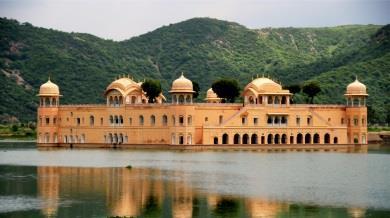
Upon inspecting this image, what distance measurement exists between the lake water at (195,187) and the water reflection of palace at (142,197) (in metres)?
0.03

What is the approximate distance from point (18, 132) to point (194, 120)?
24190 mm

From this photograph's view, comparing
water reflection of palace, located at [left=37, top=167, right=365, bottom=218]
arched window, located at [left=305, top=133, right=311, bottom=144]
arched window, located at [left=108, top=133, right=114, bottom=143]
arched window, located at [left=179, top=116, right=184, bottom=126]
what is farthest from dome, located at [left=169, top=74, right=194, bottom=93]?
water reflection of palace, located at [left=37, top=167, right=365, bottom=218]

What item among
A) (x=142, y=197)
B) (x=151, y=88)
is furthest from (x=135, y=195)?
(x=151, y=88)

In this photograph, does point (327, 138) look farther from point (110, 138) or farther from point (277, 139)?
point (110, 138)

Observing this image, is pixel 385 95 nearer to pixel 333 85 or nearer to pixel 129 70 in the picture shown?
pixel 333 85

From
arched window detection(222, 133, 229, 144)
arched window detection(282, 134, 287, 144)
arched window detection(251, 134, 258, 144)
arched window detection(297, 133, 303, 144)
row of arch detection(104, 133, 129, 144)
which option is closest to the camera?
arched window detection(222, 133, 229, 144)

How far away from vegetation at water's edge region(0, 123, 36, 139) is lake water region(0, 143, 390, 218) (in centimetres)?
3033

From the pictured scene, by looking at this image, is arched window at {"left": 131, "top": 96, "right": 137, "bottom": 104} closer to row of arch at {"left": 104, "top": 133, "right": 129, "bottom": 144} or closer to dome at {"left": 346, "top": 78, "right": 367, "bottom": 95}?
row of arch at {"left": 104, "top": 133, "right": 129, "bottom": 144}

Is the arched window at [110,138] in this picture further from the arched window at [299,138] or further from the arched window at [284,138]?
the arched window at [299,138]

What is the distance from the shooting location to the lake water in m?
28.7

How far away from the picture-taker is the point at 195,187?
3506cm

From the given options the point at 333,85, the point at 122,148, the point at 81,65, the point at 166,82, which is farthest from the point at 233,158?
the point at 166,82

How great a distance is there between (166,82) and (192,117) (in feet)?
176

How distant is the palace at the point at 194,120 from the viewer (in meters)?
66.1
